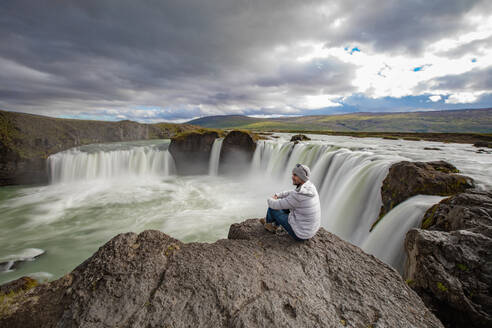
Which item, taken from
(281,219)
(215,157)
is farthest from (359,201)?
(215,157)

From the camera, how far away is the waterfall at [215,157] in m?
26.9

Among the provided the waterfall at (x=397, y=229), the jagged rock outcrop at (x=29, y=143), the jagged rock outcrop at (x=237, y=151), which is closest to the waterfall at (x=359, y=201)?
the waterfall at (x=397, y=229)

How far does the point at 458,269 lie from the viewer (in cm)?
355

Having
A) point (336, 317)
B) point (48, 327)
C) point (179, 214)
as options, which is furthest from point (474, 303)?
point (179, 214)

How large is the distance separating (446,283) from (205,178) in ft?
79.9

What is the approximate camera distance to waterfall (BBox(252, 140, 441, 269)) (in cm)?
621

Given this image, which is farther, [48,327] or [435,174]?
[435,174]

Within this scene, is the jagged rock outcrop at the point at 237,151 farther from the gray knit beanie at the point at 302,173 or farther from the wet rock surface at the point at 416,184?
the gray knit beanie at the point at 302,173

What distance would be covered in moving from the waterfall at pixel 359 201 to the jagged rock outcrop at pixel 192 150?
40.2 ft

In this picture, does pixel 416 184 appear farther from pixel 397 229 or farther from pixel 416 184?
pixel 397 229

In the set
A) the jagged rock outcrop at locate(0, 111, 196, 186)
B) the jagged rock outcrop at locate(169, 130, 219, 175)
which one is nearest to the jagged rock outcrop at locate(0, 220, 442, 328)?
the jagged rock outcrop at locate(169, 130, 219, 175)

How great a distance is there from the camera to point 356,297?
130 inches

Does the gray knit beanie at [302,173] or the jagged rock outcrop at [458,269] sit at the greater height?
the gray knit beanie at [302,173]

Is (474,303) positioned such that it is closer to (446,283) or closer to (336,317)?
(446,283)
